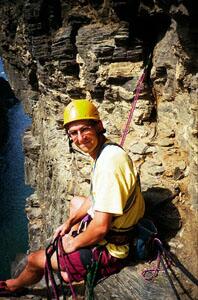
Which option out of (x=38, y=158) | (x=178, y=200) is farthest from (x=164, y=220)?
(x=38, y=158)

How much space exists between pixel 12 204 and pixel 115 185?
3311 centimetres

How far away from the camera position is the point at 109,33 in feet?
31.2

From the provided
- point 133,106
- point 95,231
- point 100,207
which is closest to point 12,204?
point 133,106

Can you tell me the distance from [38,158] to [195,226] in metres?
14.4

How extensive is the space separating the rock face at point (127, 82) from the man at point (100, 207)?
1.32 meters

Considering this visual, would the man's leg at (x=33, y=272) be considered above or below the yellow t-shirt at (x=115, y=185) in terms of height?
below

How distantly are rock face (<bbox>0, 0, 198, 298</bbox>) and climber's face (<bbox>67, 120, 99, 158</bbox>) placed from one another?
1765 millimetres

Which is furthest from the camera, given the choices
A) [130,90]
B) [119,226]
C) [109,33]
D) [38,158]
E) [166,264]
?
[38,158]

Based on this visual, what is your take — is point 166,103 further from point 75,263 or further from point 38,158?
point 38,158

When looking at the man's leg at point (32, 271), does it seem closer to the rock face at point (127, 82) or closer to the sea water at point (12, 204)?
the rock face at point (127, 82)

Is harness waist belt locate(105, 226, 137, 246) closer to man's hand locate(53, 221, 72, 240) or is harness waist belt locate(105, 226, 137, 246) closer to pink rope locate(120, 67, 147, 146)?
man's hand locate(53, 221, 72, 240)

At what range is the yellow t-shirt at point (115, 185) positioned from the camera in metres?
5.05

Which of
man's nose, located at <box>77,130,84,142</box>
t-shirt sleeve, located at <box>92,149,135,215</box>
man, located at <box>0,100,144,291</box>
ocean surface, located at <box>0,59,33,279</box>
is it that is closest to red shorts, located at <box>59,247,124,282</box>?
man, located at <box>0,100,144,291</box>

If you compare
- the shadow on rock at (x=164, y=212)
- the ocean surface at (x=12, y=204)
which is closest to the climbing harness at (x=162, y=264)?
the shadow on rock at (x=164, y=212)
